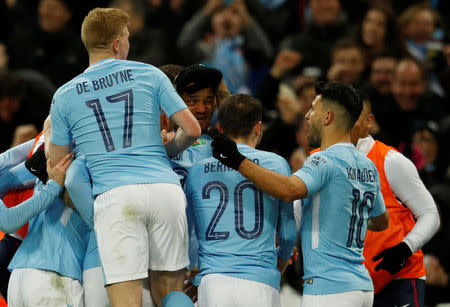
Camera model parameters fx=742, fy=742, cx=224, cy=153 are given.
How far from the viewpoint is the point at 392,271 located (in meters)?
5.00

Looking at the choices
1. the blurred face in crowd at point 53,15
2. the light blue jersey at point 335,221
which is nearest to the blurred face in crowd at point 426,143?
the light blue jersey at point 335,221

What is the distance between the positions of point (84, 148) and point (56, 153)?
26 cm

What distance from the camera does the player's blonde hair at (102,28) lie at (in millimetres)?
4754

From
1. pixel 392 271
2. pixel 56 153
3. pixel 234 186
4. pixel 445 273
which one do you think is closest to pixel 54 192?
Result: pixel 56 153

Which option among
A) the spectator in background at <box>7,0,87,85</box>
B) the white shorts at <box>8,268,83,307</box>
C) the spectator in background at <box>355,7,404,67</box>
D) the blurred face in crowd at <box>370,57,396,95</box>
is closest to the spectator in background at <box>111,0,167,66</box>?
the spectator in background at <box>7,0,87,85</box>

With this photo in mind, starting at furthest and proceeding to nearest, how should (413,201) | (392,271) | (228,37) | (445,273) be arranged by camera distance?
(228,37)
(445,273)
(413,201)
(392,271)

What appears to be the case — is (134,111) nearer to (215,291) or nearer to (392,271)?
(215,291)

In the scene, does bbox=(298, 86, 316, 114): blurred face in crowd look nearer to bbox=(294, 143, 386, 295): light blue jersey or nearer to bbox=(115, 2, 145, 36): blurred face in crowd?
bbox=(115, 2, 145, 36): blurred face in crowd

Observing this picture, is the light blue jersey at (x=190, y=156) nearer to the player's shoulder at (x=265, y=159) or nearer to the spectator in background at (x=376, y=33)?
the player's shoulder at (x=265, y=159)

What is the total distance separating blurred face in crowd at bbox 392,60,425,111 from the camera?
8.75m

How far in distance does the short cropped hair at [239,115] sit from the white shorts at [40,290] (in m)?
1.43

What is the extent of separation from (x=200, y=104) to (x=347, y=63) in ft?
14.4

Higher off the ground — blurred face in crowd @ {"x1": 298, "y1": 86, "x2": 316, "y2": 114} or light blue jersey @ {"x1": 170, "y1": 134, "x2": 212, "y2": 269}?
light blue jersey @ {"x1": 170, "y1": 134, "x2": 212, "y2": 269}

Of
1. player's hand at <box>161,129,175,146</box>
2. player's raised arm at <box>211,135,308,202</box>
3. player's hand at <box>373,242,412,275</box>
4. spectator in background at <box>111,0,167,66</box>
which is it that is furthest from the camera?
spectator in background at <box>111,0,167,66</box>
